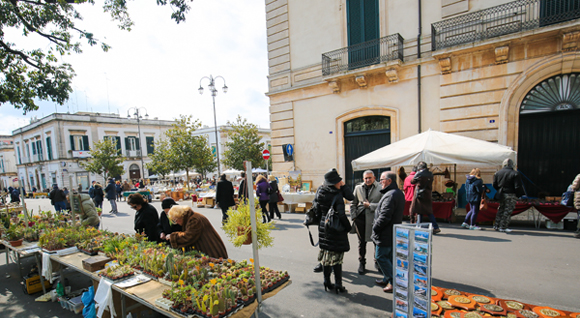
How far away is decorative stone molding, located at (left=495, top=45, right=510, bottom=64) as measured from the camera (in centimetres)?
801

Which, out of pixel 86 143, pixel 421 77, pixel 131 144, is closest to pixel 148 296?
pixel 421 77

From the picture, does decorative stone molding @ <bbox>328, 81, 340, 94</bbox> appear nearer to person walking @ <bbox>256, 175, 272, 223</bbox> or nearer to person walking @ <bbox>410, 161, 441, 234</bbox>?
person walking @ <bbox>256, 175, 272, 223</bbox>

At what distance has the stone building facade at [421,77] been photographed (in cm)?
787

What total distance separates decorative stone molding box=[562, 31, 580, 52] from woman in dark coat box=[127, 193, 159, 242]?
1109 cm

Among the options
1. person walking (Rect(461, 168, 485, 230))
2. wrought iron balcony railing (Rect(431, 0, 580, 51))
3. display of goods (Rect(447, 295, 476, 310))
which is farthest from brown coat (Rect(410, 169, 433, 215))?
wrought iron balcony railing (Rect(431, 0, 580, 51))

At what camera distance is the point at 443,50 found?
877 cm

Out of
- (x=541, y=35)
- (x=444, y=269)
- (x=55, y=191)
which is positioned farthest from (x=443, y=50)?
(x=55, y=191)

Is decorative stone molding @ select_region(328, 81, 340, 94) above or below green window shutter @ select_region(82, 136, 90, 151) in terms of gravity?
above

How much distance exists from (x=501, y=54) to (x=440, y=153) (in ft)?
13.3

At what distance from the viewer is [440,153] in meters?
7.05

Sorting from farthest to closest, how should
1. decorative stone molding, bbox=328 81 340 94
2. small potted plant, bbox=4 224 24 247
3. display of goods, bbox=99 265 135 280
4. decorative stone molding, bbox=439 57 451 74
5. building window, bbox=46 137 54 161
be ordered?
building window, bbox=46 137 54 161
decorative stone molding, bbox=328 81 340 94
decorative stone molding, bbox=439 57 451 74
small potted plant, bbox=4 224 24 247
display of goods, bbox=99 265 135 280

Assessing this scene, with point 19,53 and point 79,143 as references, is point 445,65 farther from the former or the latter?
point 79,143

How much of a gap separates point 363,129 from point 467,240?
6259 millimetres

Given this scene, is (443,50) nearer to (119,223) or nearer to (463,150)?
(463,150)
